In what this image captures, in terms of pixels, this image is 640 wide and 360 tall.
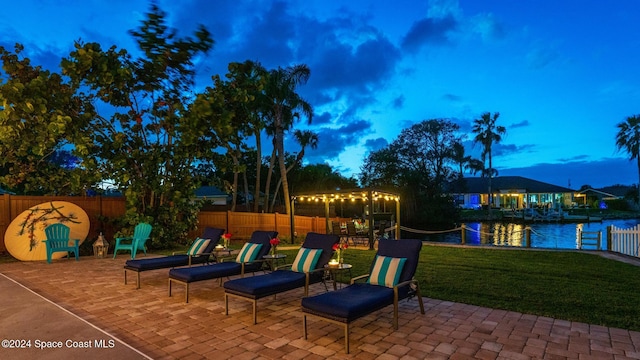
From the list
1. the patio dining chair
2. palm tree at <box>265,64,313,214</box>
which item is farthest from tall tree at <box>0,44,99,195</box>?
palm tree at <box>265,64,313,214</box>

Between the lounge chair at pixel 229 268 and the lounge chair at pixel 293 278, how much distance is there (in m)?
0.81

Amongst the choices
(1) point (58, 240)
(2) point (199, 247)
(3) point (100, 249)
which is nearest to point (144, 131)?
(3) point (100, 249)

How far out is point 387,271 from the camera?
4598 mm

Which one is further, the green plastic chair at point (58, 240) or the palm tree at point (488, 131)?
the palm tree at point (488, 131)

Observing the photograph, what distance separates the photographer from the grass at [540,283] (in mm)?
4641

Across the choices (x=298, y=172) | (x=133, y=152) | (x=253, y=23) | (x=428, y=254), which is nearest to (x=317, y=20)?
(x=253, y=23)

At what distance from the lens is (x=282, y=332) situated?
13.0 feet

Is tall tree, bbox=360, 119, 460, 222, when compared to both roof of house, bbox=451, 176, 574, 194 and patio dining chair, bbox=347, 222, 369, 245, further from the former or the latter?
patio dining chair, bbox=347, 222, 369, 245

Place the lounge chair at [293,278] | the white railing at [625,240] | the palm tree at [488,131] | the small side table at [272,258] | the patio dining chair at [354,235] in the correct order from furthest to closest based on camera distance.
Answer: the palm tree at [488,131] → the patio dining chair at [354,235] → the white railing at [625,240] → the small side table at [272,258] → the lounge chair at [293,278]

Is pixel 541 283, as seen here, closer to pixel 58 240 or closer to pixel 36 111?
pixel 58 240

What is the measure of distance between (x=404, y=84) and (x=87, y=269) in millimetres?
23696

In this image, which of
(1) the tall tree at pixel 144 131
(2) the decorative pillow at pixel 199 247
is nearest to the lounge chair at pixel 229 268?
(2) the decorative pillow at pixel 199 247

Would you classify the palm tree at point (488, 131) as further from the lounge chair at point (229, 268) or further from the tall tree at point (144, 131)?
the lounge chair at point (229, 268)

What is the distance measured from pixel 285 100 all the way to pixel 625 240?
609 inches
